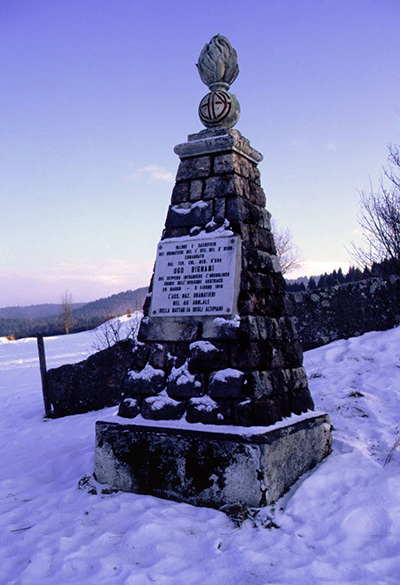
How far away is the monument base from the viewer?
12.0ft

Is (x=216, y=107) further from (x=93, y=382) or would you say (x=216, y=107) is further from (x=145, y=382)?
(x=93, y=382)

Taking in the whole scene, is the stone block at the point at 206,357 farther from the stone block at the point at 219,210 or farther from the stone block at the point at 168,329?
the stone block at the point at 219,210

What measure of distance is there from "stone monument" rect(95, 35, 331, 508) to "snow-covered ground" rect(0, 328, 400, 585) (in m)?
0.21

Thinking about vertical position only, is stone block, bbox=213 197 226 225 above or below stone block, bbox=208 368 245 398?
above

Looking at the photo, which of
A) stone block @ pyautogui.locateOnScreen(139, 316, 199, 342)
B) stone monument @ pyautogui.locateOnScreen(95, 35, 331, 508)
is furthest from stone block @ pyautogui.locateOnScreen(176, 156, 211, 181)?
stone block @ pyautogui.locateOnScreen(139, 316, 199, 342)

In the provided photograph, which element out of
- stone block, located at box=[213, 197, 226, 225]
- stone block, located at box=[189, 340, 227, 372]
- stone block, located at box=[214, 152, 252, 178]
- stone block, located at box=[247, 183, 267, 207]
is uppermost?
stone block, located at box=[214, 152, 252, 178]

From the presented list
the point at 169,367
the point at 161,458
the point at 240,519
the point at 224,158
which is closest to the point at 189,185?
the point at 224,158

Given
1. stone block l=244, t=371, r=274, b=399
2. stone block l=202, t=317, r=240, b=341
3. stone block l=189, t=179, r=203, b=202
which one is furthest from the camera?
stone block l=189, t=179, r=203, b=202

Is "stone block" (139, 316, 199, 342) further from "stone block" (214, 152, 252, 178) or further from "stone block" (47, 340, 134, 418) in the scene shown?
"stone block" (47, 340, 134, 418)

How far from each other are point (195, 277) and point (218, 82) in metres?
2.04

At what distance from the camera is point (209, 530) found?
3.36 m

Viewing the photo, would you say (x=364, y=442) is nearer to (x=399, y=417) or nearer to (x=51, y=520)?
(x=399, y=417)

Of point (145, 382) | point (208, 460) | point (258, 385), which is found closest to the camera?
point (208, 460)

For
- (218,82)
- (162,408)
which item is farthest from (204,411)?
(218,82)
